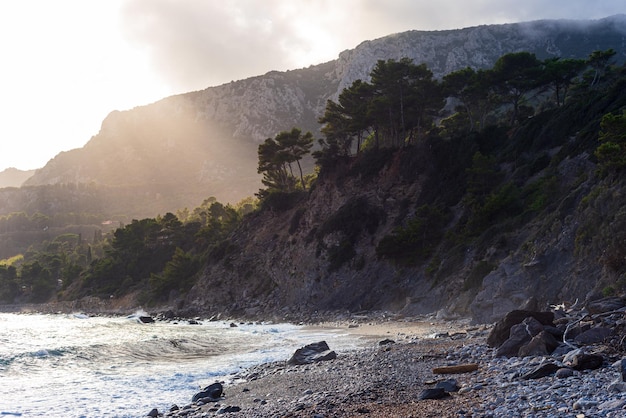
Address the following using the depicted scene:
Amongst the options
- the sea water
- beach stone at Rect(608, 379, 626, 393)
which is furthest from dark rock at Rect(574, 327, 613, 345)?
the sea water

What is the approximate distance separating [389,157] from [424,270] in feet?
58.2

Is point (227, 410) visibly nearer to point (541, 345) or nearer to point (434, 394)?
point (434, 394)

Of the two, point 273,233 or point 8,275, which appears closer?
point 273,233

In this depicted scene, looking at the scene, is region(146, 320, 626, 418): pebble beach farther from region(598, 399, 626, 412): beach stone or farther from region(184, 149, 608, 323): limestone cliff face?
region(184, 149, 608, 323): limestone cliff face

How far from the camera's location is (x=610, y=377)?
27.2 ft

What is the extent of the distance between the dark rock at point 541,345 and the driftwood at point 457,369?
115cm

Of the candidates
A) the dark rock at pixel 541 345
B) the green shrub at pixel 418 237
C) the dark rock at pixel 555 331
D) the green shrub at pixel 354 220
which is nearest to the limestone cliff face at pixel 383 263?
the green shrub at pixel 354 220

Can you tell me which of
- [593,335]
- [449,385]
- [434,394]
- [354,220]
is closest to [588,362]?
[593,335]

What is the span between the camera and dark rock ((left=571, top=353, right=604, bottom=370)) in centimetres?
914

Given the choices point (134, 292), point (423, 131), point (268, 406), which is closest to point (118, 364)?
point (268, 406)

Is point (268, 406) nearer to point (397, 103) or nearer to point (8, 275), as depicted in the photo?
point (397, 103)

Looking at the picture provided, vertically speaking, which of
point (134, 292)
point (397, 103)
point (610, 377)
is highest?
point (397, 103)

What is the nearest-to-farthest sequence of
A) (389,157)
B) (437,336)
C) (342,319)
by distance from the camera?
(437,336)
(342,319)
(389,157)

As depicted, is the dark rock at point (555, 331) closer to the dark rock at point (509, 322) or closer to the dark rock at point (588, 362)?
the dark rock at point (509, 322)
